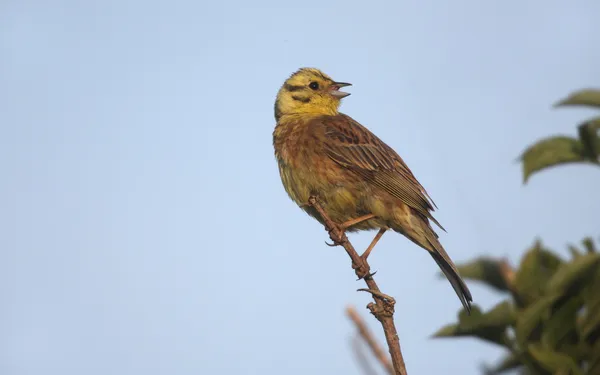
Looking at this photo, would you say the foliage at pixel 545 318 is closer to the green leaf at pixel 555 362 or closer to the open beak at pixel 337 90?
the green leaf at pixel 555 362

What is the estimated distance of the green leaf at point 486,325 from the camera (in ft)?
15.9

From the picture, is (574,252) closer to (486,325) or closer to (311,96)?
(486,325)

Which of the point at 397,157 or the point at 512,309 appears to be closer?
the point at 512,309

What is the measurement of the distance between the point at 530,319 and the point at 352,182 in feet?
8.06

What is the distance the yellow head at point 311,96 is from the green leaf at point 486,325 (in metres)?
3.14

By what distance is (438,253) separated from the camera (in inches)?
248

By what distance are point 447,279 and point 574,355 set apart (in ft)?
4.88

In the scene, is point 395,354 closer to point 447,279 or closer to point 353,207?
point 447,279

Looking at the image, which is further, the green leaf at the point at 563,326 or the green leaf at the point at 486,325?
the green leaf at the point at 486,325

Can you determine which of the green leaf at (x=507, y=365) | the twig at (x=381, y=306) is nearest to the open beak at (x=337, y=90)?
the twig at (x=381, y=306)

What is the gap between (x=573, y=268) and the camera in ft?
14.5

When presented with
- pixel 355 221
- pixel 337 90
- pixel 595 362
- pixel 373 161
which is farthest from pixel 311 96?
pixel 595 362

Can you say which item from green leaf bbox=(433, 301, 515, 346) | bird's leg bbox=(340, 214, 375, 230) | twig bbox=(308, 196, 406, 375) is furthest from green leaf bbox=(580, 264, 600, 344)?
bird's leg bbox=(340, 214, 375, 230)

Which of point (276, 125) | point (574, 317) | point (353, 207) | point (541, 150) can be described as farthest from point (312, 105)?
point (574, 317)
